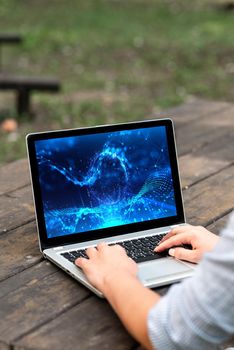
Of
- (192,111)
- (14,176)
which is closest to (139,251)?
(14,176)

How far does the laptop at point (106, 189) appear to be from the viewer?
1810 mm

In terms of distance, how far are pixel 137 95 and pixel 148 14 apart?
14.9ft

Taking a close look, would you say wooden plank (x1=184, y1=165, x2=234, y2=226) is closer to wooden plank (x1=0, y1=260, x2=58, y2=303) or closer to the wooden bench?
wooden plank (x1=0, y1=260, x2=58, y2=303)

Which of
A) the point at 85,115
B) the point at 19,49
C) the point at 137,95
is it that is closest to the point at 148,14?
the point at 19,49

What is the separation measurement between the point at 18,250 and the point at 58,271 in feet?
0.63

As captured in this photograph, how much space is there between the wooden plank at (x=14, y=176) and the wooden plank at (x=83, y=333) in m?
0.95

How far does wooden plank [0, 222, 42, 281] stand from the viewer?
1.78 m

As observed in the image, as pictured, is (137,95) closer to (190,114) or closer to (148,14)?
(190,114)

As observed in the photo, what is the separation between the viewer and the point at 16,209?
223cm

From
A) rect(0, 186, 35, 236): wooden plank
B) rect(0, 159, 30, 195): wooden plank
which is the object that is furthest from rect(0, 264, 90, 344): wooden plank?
rect(0, 159, 30, 195): wooden plank

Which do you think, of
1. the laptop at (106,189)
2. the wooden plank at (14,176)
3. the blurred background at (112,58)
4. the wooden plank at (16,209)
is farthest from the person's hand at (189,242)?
the blurred background at (112,58)

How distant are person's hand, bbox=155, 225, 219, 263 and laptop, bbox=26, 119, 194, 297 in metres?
0.02

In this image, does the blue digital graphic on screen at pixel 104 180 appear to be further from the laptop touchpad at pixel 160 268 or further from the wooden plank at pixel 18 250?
the laptop touchpad at pixel 160 268

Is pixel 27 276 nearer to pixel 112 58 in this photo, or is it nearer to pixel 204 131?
pixel 204 131
